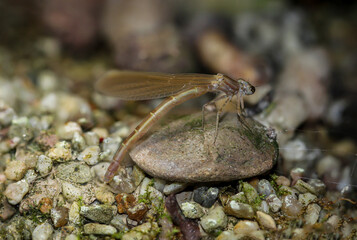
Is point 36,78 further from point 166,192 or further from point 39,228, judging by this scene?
point 166,192

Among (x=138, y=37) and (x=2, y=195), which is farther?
(x=138, y=37)

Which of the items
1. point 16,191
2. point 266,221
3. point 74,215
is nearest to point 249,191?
point 266,221

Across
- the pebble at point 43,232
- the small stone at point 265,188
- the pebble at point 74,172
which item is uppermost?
the small stone at point 265,188

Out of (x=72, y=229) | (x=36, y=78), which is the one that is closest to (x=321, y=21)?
(x=36, y=78)

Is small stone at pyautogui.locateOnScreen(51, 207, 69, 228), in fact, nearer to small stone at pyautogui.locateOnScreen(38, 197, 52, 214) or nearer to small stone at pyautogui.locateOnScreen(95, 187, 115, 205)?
small stone at pyautogui.locateOnScreen(38, 197, 52, 214)

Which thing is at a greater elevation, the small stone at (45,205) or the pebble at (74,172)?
the pebble at (74,172)

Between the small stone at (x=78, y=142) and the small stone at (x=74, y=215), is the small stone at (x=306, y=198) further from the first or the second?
the small stone at (x=78, y=142)

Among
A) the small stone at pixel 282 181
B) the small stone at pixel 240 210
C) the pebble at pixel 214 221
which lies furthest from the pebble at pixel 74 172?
the small stone at pixel 282 181
